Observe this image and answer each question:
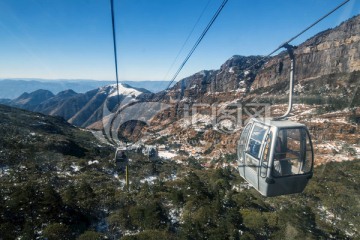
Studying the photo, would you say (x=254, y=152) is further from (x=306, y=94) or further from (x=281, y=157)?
(x=306, y=94)

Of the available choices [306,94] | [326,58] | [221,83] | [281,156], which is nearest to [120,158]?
[281,156]

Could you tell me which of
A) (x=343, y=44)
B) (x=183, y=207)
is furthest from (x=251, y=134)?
(x=343, y=44)

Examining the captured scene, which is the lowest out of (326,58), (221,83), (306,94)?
(306,94)

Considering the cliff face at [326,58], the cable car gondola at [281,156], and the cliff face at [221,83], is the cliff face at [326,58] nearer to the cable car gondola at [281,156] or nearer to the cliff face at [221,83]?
the cliff face at [221,83]

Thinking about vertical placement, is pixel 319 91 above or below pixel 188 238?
above

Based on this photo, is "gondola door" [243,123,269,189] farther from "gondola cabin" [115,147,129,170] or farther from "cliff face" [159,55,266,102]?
"cliff face" [159,55,266,102]

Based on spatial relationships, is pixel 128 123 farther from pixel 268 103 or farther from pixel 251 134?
pixel 251 134
